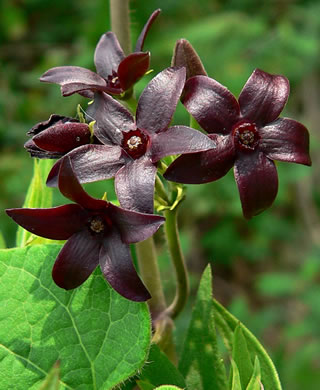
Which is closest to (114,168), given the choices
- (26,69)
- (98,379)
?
(98,379)

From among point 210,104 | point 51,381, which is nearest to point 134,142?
point 210,104

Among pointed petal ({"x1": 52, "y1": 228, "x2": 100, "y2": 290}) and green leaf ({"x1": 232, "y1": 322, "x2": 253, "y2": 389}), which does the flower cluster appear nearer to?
pointed petal ({"x1": 52, "y1": 228, "x2": 100, "y2": 290})

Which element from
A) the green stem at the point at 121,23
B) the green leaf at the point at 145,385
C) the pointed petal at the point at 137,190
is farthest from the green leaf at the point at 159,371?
the green stem at the point at 121,23

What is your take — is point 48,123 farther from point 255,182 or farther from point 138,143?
point 255,182

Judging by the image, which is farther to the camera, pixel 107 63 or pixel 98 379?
pixel 107 63

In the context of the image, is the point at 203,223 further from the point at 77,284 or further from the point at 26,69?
the point at 77,284

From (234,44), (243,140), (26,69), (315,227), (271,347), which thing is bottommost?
(271,347)
